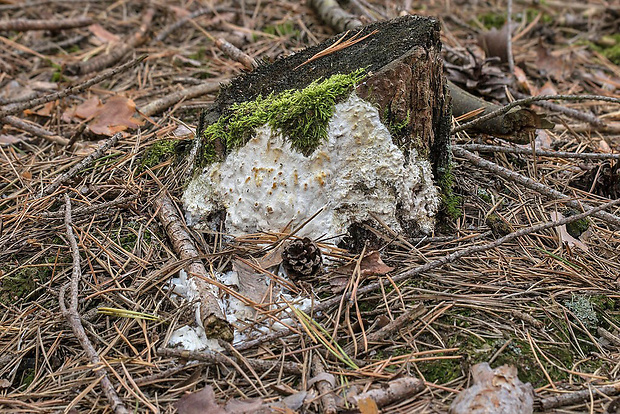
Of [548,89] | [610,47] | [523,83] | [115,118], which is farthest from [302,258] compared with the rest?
[610,47]

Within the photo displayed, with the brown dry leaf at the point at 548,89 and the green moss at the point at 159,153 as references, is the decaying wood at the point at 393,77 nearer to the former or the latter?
the green moss at the point at 159,153

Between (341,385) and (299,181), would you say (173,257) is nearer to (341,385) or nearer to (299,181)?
(299,181)

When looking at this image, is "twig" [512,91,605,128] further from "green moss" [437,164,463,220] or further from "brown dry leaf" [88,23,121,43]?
"brown dry leaf" [88,23,121,43]

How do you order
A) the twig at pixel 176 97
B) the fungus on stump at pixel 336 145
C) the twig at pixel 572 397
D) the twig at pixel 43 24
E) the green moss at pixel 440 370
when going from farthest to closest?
1. the twig at pixel 43 24
2. the twig at pixel 176 97
3. the fungus on stump at pixel 336 145
4. the green moss at pixel 440 370
5. the twig at pixel 572 397

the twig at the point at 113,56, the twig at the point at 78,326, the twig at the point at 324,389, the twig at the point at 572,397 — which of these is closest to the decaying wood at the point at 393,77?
the twig at the point at 78,326

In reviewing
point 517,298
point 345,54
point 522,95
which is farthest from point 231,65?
point 517,298

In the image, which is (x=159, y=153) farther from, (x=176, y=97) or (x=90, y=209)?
(x=176, y=97)

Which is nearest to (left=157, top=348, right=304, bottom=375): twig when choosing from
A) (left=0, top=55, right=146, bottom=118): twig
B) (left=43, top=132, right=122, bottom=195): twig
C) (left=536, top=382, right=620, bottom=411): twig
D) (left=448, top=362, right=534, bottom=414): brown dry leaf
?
(left=448, top=362, right=534, bottom=414): brown dry leaf
